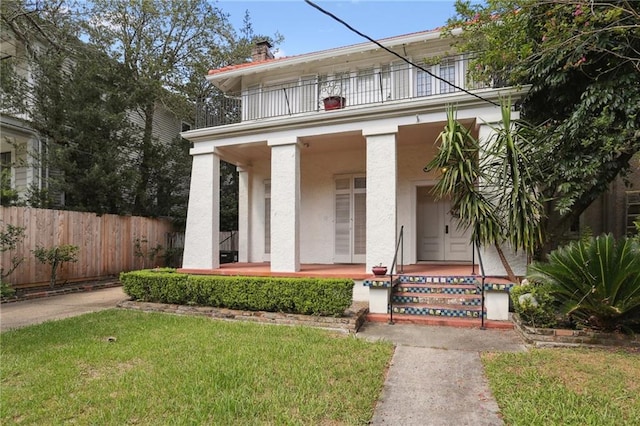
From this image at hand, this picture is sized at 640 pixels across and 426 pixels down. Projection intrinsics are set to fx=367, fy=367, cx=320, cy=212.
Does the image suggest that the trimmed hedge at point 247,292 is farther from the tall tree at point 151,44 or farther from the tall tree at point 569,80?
the tall tree at point 151,44

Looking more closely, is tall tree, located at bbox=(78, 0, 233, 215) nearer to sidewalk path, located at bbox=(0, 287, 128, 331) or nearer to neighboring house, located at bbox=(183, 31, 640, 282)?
neighboring house, located at bbox=(183, 31, 640, 282)

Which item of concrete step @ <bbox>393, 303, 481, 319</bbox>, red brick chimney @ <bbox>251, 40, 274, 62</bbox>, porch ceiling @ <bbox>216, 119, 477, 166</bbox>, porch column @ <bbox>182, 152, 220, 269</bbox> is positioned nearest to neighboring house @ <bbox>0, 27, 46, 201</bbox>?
porch column @ <bbox>182, 152, 220, 269</bbox>

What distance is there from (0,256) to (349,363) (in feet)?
28.6

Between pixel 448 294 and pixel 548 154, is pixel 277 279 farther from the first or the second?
pixel 548 154

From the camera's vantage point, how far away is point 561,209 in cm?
623

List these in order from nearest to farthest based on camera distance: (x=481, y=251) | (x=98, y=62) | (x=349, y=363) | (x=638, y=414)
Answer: (x=638, y=414), (x=349, y=363), (x=481, y=251), (x=98, y=62)

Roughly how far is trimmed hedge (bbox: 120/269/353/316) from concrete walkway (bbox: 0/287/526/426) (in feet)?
2.49

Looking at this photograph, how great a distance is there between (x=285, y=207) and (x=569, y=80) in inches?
243

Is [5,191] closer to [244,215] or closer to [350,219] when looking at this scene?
[244,215]

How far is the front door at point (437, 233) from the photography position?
32.6 feet

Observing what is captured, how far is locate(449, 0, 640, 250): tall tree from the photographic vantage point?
5863 mm

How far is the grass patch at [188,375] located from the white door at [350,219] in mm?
4835

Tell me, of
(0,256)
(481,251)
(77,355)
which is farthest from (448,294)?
(0,256)

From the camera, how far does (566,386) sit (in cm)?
360
